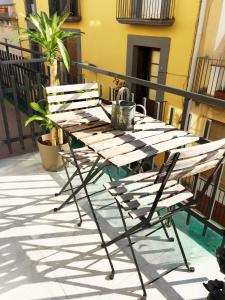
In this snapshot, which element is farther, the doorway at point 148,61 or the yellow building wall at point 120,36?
the doorway at point 148,61

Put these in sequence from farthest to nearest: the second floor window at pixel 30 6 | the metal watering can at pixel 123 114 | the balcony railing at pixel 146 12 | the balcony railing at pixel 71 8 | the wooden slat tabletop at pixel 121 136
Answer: the second floor window at pixel 30 6 → the balcony railing at pixel 71 8 → the balcony railing at pixel 146 12 → the metal watering can at pixel 123 114 → the wooden slat tabletop at pixel 121 136

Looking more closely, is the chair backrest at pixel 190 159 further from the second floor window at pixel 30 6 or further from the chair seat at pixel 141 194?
the second floor window at pixel 30 6

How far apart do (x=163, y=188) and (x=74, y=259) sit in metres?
1.03

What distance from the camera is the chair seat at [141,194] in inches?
66.5

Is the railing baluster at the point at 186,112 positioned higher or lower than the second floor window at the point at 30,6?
lower

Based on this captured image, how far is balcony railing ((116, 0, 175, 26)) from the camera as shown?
269 inches

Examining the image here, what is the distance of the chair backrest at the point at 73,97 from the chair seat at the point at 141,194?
955 millimetres

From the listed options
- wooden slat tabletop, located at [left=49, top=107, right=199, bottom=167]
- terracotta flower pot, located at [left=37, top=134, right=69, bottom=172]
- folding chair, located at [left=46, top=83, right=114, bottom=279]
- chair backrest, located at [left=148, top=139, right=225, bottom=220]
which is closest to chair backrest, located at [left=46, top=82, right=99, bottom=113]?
folding chair, located at [left=46, top=83, right=114, bottom=279]

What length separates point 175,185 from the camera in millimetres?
1929

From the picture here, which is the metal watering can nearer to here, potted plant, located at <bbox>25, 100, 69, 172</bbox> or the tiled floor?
the tiled floor

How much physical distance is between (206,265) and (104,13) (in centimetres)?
905

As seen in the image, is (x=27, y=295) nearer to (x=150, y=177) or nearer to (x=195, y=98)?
(x=150, y=177)

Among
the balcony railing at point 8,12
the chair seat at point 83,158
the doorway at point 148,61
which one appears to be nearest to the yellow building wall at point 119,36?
the doorway at point 148,61

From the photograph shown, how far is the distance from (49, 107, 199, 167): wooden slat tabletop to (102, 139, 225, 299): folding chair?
234mm
